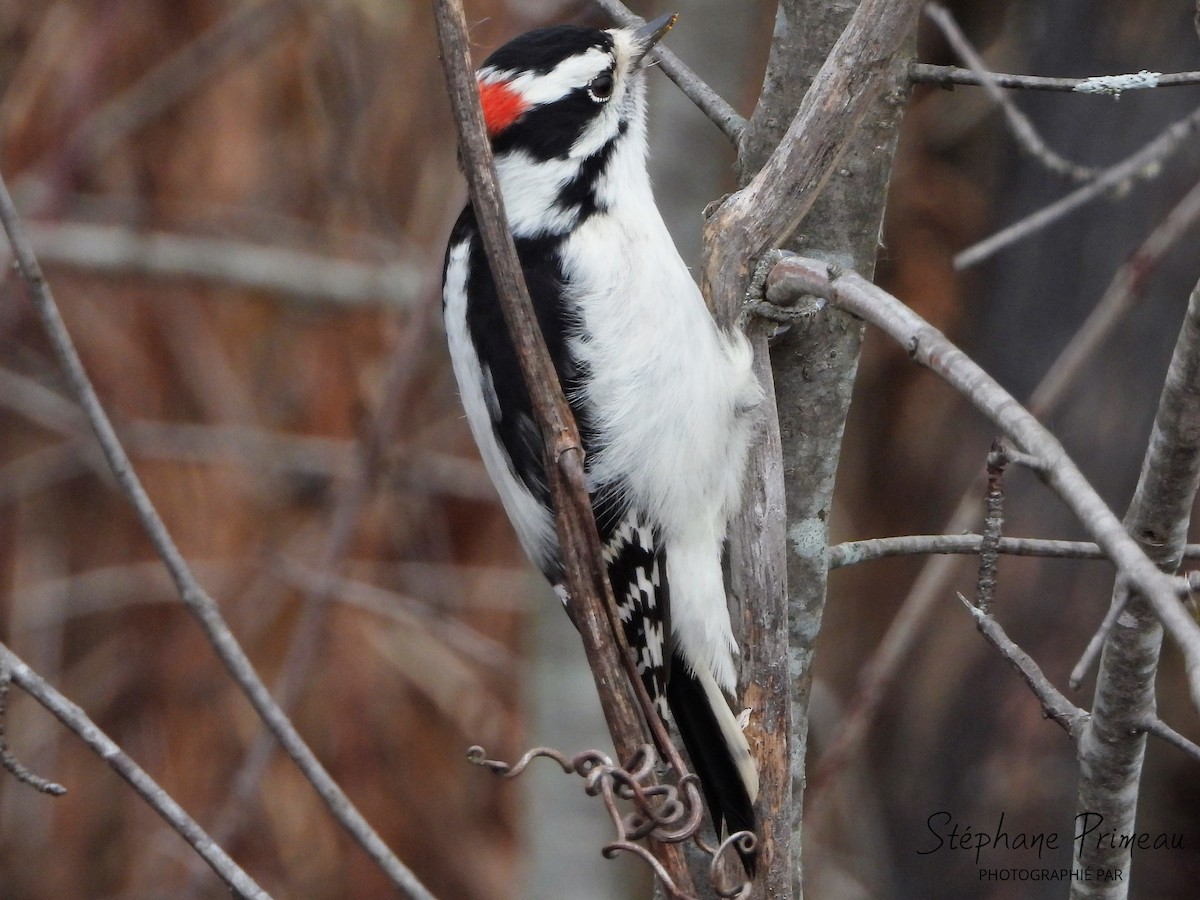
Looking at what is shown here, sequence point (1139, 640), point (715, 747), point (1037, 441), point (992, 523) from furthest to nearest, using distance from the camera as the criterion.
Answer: point (715, 747), point (1139, 640), point (992, 523), point (1037, 441)

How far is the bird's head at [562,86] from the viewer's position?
2104 mm

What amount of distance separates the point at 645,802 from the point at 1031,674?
482 mm

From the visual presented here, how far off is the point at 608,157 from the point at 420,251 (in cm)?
237

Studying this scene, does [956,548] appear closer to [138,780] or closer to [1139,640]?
[1139,640]

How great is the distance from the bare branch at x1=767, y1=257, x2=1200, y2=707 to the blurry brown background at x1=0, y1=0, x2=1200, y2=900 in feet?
8.54

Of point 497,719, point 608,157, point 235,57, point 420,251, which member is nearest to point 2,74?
point 235,57

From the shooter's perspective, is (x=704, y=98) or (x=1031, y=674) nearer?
(x=1031, y=674)

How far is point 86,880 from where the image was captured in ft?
17.3

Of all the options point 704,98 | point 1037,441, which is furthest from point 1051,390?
point 1037,441

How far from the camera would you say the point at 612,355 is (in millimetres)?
2066

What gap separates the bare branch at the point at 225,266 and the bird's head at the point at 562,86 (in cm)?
209

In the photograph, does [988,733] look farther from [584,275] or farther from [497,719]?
[584,275]

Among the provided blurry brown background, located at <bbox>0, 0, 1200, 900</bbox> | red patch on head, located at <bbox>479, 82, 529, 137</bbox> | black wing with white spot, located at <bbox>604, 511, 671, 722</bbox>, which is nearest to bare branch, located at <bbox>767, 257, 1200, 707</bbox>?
black wing with white spot, located at <bbox>604, 511, 671, 722</bbox>

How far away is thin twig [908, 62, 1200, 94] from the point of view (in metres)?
1.49
